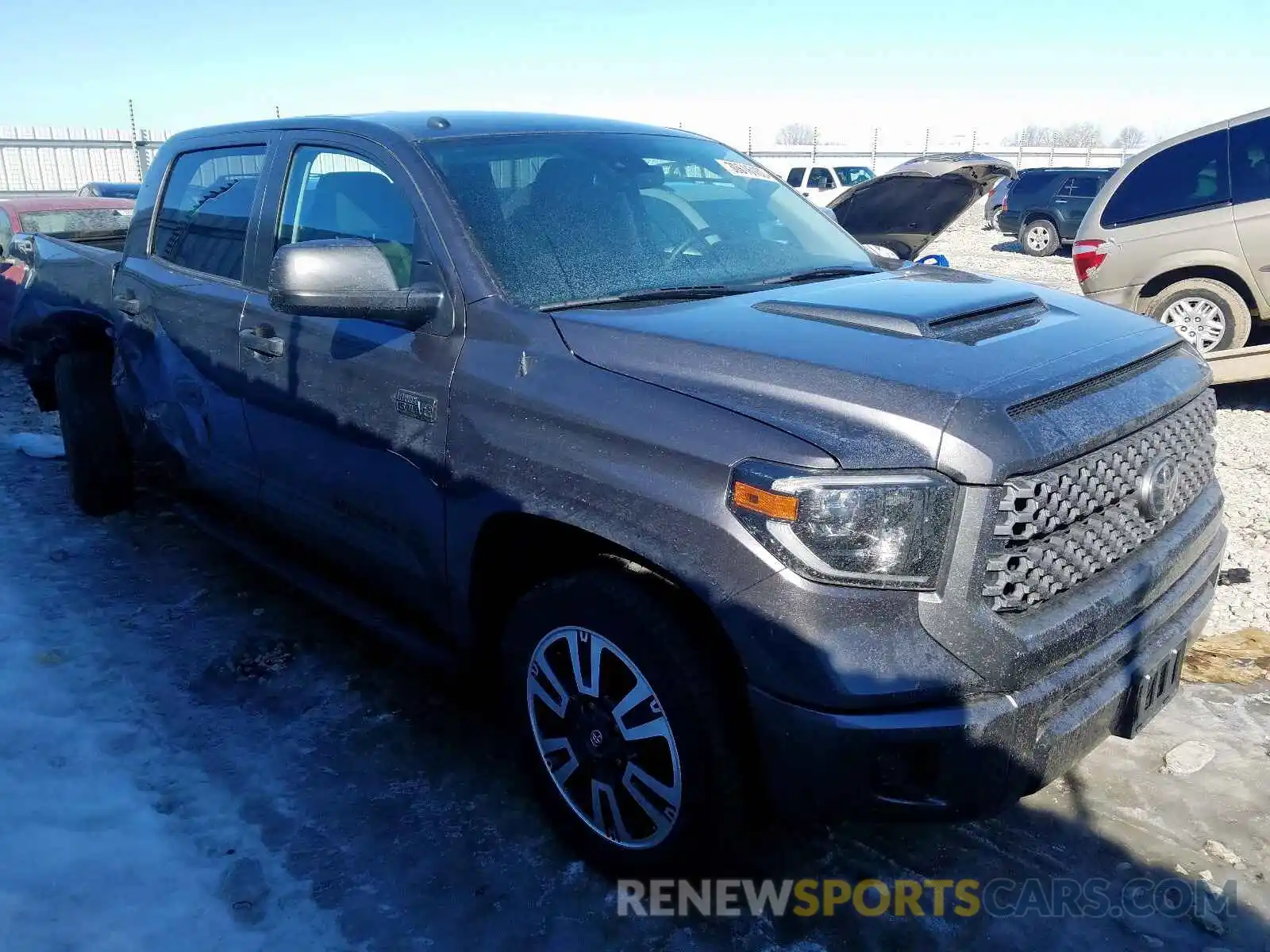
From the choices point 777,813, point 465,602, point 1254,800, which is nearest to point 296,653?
point 465,602

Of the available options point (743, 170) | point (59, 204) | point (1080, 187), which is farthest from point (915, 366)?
point (1080, 187)

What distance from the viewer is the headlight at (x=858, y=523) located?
2016mm

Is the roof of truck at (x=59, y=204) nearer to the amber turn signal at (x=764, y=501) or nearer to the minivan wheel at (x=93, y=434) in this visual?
the minivan wheel at (x=93, y=434)

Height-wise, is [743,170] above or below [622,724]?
above

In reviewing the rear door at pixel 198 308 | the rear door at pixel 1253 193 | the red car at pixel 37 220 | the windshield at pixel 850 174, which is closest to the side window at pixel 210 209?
the rear door at pixel 198 308

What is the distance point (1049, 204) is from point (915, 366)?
19.3 meters

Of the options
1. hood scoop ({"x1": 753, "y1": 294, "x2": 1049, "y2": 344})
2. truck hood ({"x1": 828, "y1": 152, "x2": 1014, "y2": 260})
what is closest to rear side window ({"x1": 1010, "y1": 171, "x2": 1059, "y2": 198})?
truck hood ({"x1": 828, "y1": 152, "x2": 1014, "y2": 260})

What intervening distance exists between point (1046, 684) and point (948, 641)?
0.91 ft

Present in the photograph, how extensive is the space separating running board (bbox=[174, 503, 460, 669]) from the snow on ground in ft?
0.52

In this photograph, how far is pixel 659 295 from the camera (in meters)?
2.85

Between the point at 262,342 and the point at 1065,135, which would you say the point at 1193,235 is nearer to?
the point at 262,342

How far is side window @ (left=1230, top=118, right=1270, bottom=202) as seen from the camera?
281 inches

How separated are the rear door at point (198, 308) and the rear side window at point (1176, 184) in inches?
265

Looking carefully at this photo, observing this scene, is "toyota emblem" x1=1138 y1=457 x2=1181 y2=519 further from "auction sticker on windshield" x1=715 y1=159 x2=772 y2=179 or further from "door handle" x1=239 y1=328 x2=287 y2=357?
"door handle" x1=239 y1=328 x2=287 y2=357
